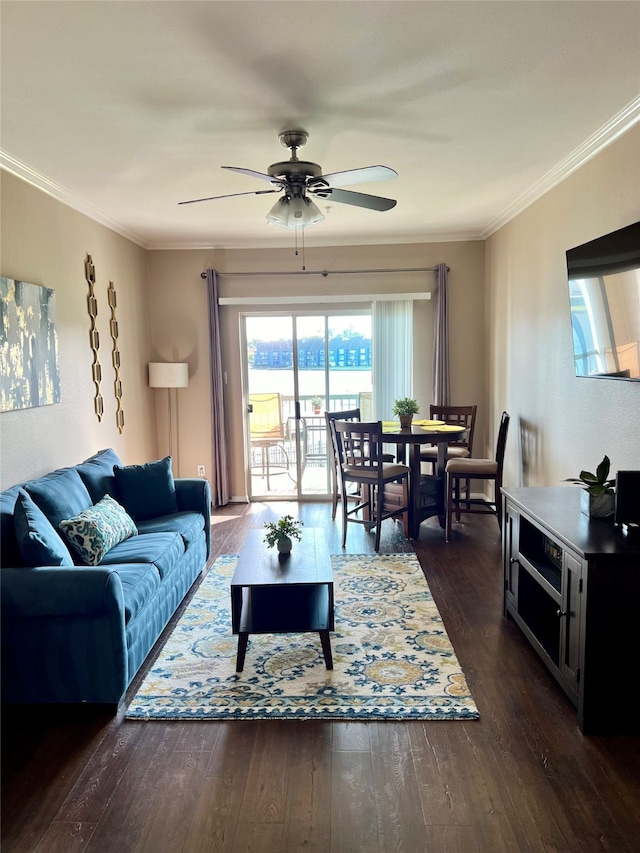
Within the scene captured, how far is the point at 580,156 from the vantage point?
3395 millimetres

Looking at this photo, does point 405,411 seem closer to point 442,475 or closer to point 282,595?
point 442,475

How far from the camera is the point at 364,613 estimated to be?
3.38 meters

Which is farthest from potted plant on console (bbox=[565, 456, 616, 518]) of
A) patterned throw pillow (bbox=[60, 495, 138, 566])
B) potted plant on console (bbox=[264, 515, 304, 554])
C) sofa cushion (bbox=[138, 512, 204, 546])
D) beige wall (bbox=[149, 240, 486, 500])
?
beige wall (bbox=[149, 240, 486, 500])

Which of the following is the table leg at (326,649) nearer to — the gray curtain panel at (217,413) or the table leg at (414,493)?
the table leg at (414,493)

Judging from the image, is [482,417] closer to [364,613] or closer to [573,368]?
[573,368]

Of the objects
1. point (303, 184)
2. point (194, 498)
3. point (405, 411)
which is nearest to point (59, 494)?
point (194, 498)

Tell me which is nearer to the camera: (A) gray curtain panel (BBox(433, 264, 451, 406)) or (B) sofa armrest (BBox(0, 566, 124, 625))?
(B) sofa armrest (BBox(0, 566, 124, 625))

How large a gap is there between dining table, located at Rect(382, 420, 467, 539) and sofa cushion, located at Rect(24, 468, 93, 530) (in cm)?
228

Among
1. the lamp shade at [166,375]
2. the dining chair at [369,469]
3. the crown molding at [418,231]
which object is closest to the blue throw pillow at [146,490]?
the dining chair at [369,469]

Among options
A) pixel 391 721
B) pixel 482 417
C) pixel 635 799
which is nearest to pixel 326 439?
pixel 482 417

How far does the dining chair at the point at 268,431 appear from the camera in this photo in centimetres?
611

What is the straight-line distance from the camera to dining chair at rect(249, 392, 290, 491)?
240 inches

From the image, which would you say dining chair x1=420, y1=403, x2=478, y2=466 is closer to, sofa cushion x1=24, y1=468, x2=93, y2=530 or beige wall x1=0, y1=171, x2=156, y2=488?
beige wall x1=0, y1=171, x2=156, y2=488

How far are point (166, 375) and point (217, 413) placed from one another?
2.16 feet
